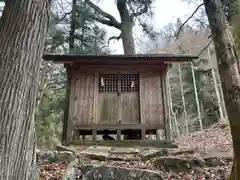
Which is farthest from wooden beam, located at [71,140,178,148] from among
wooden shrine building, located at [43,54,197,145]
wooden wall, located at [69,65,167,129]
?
wooden wall, located at [69,65,167,129]

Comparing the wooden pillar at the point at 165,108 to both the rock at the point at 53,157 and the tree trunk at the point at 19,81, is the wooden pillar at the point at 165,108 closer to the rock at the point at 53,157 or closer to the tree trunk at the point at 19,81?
the rock at the point at 53,157

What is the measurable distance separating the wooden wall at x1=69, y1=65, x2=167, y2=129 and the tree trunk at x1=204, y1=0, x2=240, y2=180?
22.0 feet

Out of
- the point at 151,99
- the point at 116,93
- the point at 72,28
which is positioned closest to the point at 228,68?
the point at 151,99

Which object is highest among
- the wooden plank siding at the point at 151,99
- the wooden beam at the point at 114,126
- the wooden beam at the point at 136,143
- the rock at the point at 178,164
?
the wooden plank siding at the point at 151,99

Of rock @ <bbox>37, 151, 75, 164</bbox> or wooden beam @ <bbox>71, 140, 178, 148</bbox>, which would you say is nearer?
rock @ <bbox>37, 151, 75, 164</bbox>

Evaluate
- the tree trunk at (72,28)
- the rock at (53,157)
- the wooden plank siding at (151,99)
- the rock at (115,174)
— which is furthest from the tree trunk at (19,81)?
the tree trunk at (72,28)

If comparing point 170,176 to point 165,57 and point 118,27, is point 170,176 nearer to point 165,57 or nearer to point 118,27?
point 165,57

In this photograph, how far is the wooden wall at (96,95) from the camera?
32.1 feet

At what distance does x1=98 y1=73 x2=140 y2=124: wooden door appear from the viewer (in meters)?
9.84

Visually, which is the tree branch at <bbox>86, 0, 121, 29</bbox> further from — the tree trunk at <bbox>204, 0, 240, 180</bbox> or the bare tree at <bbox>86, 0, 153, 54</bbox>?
the tree trunk at <bbox>204, 0, 240, 180</bbox>

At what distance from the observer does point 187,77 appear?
900 inches

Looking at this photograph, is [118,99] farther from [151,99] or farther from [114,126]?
[151,99]

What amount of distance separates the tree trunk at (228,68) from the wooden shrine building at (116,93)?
6.44m

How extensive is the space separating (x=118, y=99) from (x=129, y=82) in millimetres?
876
